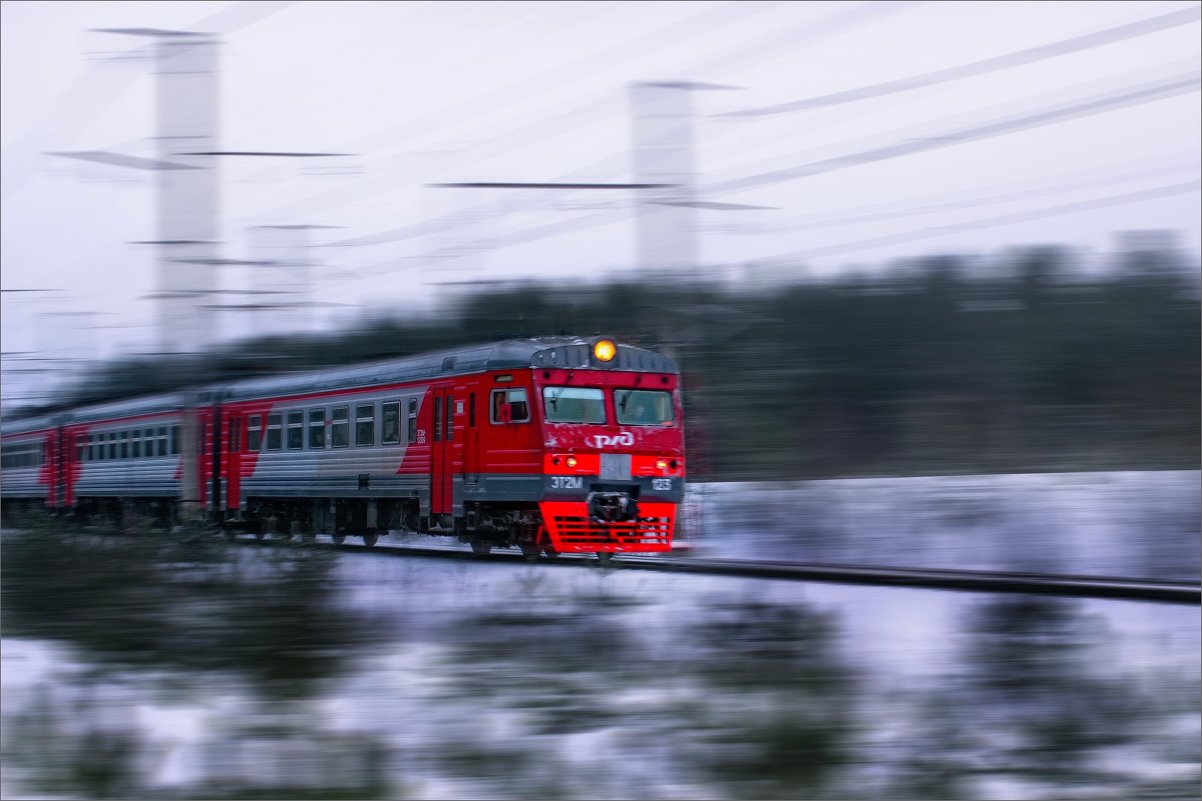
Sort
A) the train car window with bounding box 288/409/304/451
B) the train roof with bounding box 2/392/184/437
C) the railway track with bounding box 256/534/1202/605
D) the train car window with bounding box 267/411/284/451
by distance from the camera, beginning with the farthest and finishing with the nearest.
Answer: the train roof with bounding box 2/392/184/437 → the train car window with bounding box 267/411/284/451 → the train car window with bounding box 288/409/304/451 → the railway track with bounding box 256/534/1202/605

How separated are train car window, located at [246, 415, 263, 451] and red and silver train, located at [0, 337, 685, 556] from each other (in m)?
0.04

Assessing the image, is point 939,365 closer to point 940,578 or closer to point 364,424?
point 940,578

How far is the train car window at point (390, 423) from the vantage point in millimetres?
17531

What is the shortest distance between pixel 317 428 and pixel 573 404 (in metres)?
5.24

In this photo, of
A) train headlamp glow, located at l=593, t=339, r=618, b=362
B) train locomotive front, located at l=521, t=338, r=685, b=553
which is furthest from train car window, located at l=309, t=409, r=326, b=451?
train headlamp glow, located at l=593, t=339, r=618, b=362

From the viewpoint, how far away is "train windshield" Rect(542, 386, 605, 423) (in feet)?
51.3

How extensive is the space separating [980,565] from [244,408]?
1305 centimetres

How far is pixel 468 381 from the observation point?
53.4ft

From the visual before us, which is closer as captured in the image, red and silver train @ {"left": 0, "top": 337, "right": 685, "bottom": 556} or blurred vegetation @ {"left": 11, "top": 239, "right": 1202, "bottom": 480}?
blurred vegetation @ {"left": 11, "top": 239, "right": 1202, "bottom": 480}

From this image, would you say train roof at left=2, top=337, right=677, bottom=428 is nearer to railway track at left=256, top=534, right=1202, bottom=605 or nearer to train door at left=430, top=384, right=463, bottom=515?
train door at left=430, top=384, right=463, bottom=515

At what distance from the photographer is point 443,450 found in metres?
16.6

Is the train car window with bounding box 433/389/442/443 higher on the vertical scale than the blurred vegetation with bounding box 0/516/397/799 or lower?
higher

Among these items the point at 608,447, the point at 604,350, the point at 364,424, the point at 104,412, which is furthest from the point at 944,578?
the point at 104,412

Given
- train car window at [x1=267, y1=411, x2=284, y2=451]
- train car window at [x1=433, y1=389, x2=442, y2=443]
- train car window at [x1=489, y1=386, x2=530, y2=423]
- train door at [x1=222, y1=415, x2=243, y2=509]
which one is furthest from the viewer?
train door at [x1=222, y1=415, x2=243, y2=509]
